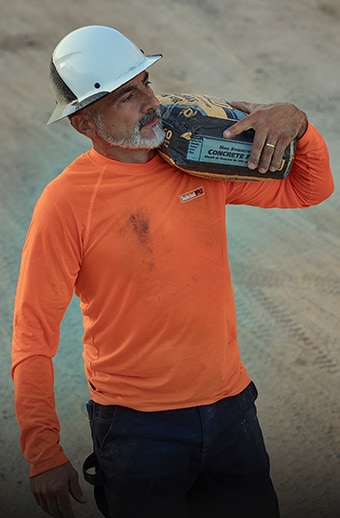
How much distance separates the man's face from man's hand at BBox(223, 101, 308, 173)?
0.28 meters

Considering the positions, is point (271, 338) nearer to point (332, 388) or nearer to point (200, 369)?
point (332, 388)

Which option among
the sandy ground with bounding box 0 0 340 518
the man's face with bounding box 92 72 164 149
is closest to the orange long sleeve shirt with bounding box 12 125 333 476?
the man's face with bounding box 92 72 164 149

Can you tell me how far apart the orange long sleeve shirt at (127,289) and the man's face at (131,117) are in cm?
11

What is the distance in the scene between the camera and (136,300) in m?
3.26

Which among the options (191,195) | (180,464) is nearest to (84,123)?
(191,195)

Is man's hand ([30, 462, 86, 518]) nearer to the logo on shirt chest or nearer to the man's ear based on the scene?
the logo on shirt chest

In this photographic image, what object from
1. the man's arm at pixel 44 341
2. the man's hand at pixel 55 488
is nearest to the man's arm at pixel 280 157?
the man's arm at pixel 44 341

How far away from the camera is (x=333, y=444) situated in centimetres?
506

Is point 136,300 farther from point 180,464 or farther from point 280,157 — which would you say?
point 280,157

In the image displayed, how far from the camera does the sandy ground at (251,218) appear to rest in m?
5.11

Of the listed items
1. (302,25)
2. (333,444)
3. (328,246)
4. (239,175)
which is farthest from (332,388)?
(302,25)

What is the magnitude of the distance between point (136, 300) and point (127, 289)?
0.05 metres

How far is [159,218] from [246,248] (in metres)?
3.54

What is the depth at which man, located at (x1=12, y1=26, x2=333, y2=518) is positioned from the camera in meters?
3.21
